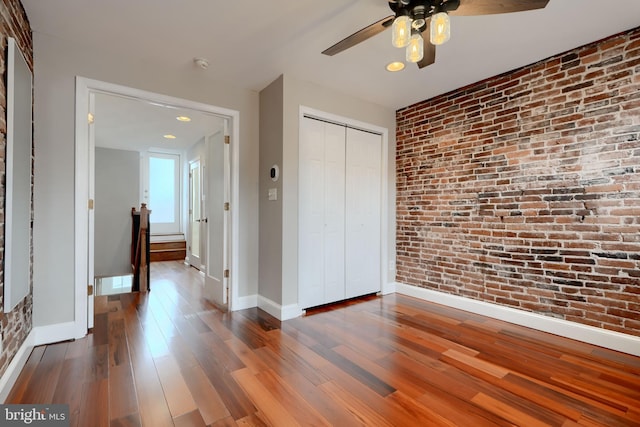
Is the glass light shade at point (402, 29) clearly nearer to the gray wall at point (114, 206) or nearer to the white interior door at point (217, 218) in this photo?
the white interior door at point (217, 218)

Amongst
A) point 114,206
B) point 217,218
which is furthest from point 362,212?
point 114,206

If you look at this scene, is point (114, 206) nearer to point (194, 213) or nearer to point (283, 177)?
point (194, 213)

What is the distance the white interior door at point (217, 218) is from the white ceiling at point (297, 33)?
883mm

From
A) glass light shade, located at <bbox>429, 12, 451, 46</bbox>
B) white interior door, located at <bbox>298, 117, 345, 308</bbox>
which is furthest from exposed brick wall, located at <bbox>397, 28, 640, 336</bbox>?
glass light shade, located at <bbox>429, 12, 451, 46</bbox>

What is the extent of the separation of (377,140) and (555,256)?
222 centimetres

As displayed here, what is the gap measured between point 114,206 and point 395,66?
235 inches

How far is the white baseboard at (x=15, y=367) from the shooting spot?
1.64 m

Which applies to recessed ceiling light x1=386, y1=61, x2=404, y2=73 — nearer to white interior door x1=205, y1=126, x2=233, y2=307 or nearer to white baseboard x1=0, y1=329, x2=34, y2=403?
white interior door x1=205, y1=126, x2=233, y2=307

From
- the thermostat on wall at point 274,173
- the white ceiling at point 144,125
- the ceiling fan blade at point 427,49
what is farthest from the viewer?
the white ceiling at point 144,125

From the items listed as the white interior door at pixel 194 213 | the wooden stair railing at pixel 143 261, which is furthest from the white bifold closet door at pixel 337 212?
the white interior door at pixel 194 213

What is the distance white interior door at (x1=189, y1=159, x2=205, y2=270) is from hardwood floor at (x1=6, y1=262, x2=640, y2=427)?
2741 mm

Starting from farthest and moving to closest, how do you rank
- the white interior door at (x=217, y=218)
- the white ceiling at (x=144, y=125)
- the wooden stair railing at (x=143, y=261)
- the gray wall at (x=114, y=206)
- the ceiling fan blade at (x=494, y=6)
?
the gray wall at (x=114, y=206)
the wooden stair railing at (x=143, y=261)
the white ceiling at (x=144, y=125)
the white interior door at (x=217, y=218)
the ceiling fan blade at (x=494, y=6)

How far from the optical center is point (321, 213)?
10.9 ft

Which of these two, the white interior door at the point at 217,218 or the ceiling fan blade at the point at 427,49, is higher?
the ceiling fan blade at the point at 427,49
